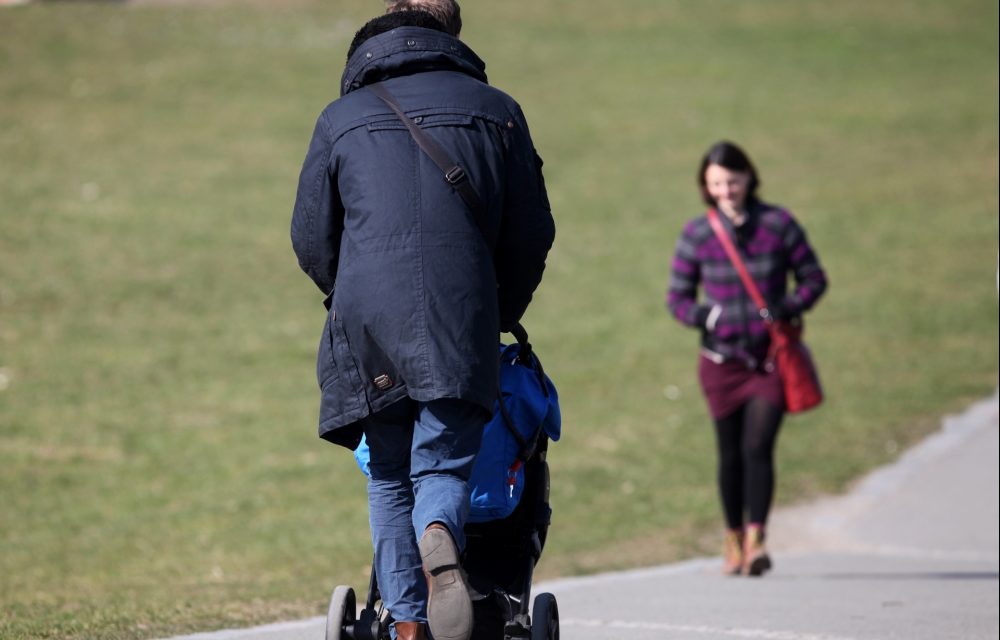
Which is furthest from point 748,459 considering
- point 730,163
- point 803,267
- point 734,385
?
point 730,163

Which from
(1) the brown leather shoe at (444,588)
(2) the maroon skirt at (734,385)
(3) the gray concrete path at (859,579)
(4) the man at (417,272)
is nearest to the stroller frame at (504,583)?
(4) the man at (417,272)

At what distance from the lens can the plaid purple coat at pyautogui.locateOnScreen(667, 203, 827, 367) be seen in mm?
8219

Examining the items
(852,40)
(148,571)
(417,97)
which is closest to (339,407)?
(417,97)

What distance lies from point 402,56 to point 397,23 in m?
0.13

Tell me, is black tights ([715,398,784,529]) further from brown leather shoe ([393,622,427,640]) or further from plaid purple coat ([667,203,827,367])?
brown leather shoe ([393,622,427,640])

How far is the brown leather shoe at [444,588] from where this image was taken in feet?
13.7

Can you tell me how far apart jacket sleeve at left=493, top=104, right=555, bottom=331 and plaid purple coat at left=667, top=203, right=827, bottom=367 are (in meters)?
3.75

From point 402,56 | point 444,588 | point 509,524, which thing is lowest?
point 444,588

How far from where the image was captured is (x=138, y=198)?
19.7 meters

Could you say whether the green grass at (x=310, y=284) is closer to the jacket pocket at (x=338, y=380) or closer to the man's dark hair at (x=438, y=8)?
the jacket pocket at (x=338, y=380)

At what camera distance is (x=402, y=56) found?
14.8 ft

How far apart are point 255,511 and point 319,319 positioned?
578 cm

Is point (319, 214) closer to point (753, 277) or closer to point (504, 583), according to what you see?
point (504, 583)

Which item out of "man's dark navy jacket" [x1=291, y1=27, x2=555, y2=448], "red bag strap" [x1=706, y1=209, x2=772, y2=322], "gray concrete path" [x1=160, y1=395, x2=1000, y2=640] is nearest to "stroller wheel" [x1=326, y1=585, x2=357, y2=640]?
"man's dark navy jacket" [x1=291, y1=27, x2=555, y2=448]
